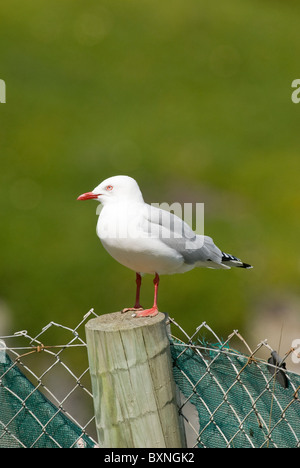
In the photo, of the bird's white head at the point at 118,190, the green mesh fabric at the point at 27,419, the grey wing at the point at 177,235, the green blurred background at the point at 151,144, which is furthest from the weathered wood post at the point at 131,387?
the green blurred background at the point at 151,144

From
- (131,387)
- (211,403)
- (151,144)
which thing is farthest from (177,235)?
(151,144)

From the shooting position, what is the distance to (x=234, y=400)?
222cm

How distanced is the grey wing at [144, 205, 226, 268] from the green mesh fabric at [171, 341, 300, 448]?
565 mm

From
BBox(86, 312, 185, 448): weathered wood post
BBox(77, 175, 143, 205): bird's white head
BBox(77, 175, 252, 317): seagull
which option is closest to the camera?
BBox(86, 312, 185, 448): weathered wood post

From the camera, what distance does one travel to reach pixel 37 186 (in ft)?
25.3

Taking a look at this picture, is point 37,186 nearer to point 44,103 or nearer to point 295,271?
point 44,103

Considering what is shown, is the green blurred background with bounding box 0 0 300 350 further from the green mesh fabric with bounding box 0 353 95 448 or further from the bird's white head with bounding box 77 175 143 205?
the green mesh fabric with bounding box 0 353 95 448

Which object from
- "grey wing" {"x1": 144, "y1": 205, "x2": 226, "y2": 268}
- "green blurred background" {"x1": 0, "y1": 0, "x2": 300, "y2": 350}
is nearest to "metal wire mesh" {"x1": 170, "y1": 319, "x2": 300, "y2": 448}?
"grey wing" {"x1": 144, "y1": 205, "x2": 226, "y2": 268}

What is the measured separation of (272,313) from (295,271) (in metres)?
0.72

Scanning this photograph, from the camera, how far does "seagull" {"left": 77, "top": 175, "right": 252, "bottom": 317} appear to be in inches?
102

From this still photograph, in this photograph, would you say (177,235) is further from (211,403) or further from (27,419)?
(27,419)

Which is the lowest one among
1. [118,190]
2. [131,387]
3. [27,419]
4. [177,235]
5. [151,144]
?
[27,419]

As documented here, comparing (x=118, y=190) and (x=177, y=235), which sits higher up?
(x=118, y=190)

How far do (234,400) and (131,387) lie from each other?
36 centimetres
